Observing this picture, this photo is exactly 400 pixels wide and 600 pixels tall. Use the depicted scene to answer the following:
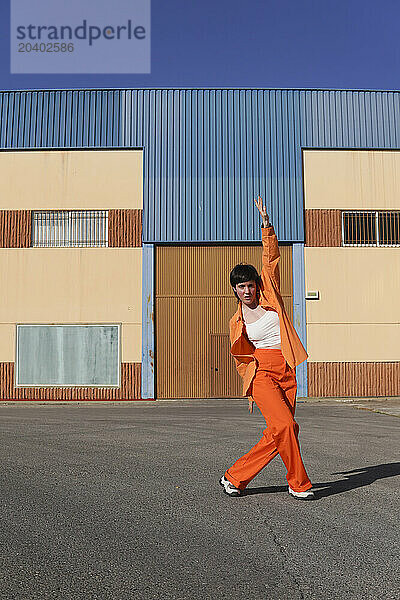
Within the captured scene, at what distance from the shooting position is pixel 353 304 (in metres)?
23.1

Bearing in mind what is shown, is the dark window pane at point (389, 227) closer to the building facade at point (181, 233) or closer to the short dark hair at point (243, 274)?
the building facade at point (181, 233)

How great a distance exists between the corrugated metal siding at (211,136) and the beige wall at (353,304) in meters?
1.48

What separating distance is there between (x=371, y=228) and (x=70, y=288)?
9976 millimetres

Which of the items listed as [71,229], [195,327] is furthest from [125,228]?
[195,327]

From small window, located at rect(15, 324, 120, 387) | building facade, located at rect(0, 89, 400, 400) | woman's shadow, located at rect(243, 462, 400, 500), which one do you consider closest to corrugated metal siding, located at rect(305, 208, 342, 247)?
building facade, located at rect(0, 89, 400, 400)

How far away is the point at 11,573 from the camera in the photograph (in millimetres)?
3807

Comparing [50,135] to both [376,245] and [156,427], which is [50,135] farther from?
[156,427]

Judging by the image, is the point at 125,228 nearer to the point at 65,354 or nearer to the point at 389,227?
the point at 65,354

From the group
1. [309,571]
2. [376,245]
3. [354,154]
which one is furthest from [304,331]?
[309,571]

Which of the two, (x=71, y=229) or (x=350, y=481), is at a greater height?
(x=71, y=229)

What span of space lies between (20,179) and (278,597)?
71.0 ft

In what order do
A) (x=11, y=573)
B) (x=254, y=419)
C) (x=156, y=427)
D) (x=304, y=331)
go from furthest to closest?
(x=304, y=331) < (x=254, y=419) < (x=156, y=427) < (x=11, y=573)

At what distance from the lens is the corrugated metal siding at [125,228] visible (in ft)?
75.9

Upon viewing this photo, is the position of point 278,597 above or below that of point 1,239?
below
